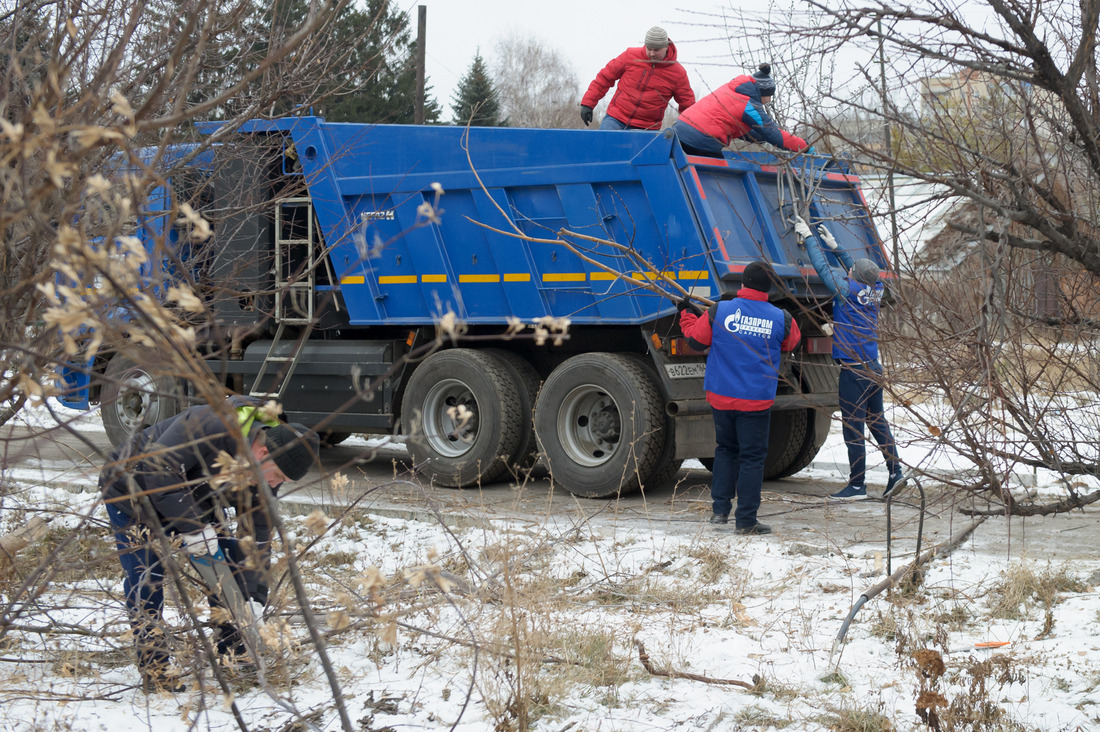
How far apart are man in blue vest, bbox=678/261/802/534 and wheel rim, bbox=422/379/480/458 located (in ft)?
8.15

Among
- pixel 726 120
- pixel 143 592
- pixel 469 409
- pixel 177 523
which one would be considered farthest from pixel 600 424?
pixel 177 523

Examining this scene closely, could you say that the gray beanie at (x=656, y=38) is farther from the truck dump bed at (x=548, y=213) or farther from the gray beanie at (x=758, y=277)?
the gray beanie at (x=758, y=277)

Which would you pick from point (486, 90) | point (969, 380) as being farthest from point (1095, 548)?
point (486, 90)

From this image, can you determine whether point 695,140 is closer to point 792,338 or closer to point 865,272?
point 792,338

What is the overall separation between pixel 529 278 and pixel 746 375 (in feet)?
7.11

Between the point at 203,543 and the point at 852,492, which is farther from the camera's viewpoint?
the point at 852,492

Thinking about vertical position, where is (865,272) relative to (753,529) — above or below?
above

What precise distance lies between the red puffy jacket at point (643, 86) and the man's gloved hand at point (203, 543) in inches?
208

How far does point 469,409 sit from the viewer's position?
8.94 metres

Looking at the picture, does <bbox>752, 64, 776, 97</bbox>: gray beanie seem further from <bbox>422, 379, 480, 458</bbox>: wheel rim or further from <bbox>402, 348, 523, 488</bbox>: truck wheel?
<bbox>422, 379, 480, 458</bbox>: wheel rim

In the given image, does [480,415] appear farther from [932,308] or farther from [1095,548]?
[932,308]

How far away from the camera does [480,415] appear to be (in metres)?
8.74

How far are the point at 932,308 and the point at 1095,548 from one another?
10.9ft

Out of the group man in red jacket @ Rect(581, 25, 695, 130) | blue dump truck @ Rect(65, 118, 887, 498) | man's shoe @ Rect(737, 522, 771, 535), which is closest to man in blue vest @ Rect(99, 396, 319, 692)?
blue dump truck @ Rect(65, 118, 887, 498)
